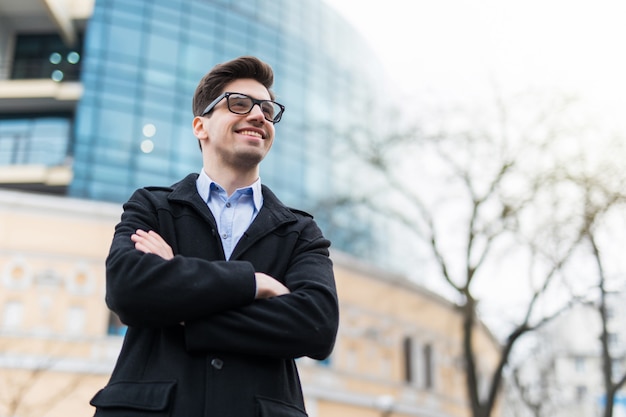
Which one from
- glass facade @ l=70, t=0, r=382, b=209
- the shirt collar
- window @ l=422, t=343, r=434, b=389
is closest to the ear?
the shirt collar

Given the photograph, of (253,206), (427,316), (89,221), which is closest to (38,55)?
(89,221)

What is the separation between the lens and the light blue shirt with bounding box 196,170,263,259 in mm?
2547

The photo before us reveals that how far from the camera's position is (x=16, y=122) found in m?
28.1

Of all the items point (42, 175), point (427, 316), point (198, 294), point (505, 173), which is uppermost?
point (42, 175)

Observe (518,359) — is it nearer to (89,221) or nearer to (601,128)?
(601,128)

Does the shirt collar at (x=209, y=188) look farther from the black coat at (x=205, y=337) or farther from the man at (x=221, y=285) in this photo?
the black coat at (x=205, y=337)

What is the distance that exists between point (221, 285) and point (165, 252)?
0.27 meters

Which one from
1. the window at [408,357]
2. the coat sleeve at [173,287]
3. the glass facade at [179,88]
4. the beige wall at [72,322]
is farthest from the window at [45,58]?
the coat sleeve at [173,287]

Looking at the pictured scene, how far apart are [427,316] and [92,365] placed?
40.3 feet

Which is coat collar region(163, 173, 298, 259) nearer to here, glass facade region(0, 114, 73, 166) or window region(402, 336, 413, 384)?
window region(402, 336, 413, 384)

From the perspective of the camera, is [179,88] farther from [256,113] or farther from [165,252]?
[165,252]

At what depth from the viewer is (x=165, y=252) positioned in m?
2.36

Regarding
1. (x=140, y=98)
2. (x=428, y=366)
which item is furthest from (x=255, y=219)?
(x=140, y=98)

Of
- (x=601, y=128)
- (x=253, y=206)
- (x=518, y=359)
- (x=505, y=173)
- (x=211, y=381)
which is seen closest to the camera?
(x=211, y=381)
